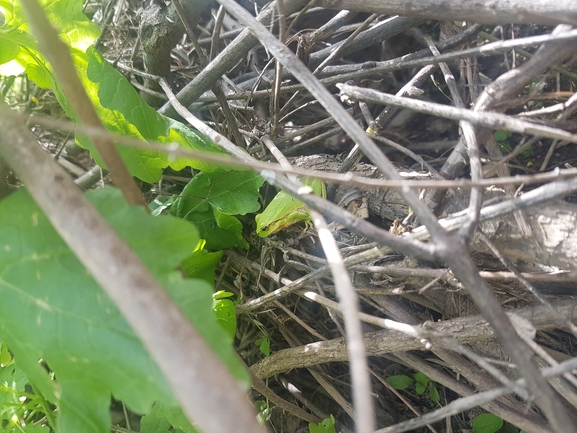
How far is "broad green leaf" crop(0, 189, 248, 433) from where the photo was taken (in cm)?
49

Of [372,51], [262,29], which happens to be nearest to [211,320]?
[262,29]

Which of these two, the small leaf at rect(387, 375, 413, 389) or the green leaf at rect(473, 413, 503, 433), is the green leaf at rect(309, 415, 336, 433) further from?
the green leaf at rect(473, 413, 503, 433)

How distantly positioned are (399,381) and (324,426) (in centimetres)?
18

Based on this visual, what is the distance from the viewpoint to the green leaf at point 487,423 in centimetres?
88

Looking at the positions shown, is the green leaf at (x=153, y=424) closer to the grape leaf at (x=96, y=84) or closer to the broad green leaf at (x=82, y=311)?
the broad green leaf at (x=82, y=311)

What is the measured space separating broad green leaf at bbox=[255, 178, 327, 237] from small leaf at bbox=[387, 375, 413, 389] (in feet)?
1.28

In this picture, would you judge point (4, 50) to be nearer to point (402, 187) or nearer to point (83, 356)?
point (83, 356)

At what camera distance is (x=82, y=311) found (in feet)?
1.75

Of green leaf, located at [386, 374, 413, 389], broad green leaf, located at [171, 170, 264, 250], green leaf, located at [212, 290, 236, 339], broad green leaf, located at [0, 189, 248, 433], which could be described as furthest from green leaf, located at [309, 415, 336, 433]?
broad green leaf, located at [0, 189, 248, 433]

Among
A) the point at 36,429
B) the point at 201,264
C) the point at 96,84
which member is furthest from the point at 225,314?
the point at 96,84

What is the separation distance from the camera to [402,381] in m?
0.99

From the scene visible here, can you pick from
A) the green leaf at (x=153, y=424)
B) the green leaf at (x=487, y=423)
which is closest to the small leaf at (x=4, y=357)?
the green leaf at (x=153, y=424)

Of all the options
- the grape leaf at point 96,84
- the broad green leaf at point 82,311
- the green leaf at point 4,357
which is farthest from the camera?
the green leaf at point 4,357

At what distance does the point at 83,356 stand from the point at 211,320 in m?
0.18
